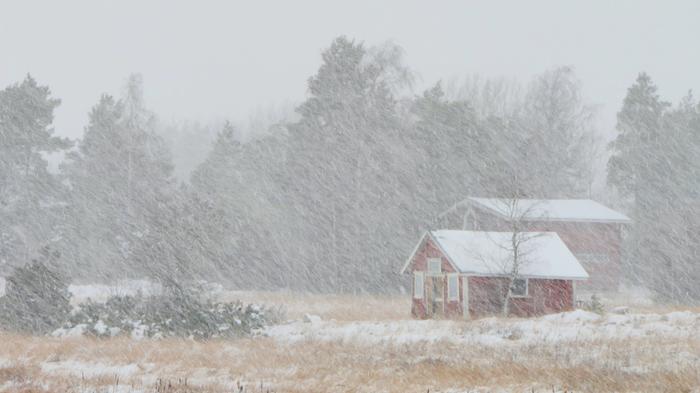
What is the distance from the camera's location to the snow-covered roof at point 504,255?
2948 centimetres

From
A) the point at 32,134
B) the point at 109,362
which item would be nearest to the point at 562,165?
the point at 32,134

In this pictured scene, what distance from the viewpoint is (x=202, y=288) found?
84.9ft

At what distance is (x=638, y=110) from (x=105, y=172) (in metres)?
35.8

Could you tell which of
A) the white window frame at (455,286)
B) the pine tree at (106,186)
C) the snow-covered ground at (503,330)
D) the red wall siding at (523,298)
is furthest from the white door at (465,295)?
the pine tree at (106,186)

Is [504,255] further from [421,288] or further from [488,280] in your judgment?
[421,288]

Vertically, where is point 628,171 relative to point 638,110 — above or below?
below

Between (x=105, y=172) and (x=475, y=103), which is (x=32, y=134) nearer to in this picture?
(x=105, y=172)

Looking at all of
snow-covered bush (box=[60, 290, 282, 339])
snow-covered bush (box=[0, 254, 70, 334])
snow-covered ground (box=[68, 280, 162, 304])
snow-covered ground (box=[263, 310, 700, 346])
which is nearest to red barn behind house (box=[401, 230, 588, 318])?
snow-covered ground (box=[263, 310, 700, 346])

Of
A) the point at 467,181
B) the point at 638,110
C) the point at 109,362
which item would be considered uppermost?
the point at 638,110

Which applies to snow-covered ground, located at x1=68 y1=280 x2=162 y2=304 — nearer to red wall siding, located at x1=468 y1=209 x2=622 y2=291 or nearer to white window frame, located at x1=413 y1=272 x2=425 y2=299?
white window frame, located at x1=413 y1=272 x2=425 y2=299

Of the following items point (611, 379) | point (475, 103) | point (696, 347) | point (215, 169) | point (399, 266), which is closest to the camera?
point (611, 379)

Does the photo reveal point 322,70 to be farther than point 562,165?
No

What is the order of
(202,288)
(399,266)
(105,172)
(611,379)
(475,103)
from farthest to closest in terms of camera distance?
(475,103) → (105,172) → (399,266) → (202,288) → (611,379)

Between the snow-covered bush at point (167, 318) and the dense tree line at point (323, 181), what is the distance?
17323 mm
